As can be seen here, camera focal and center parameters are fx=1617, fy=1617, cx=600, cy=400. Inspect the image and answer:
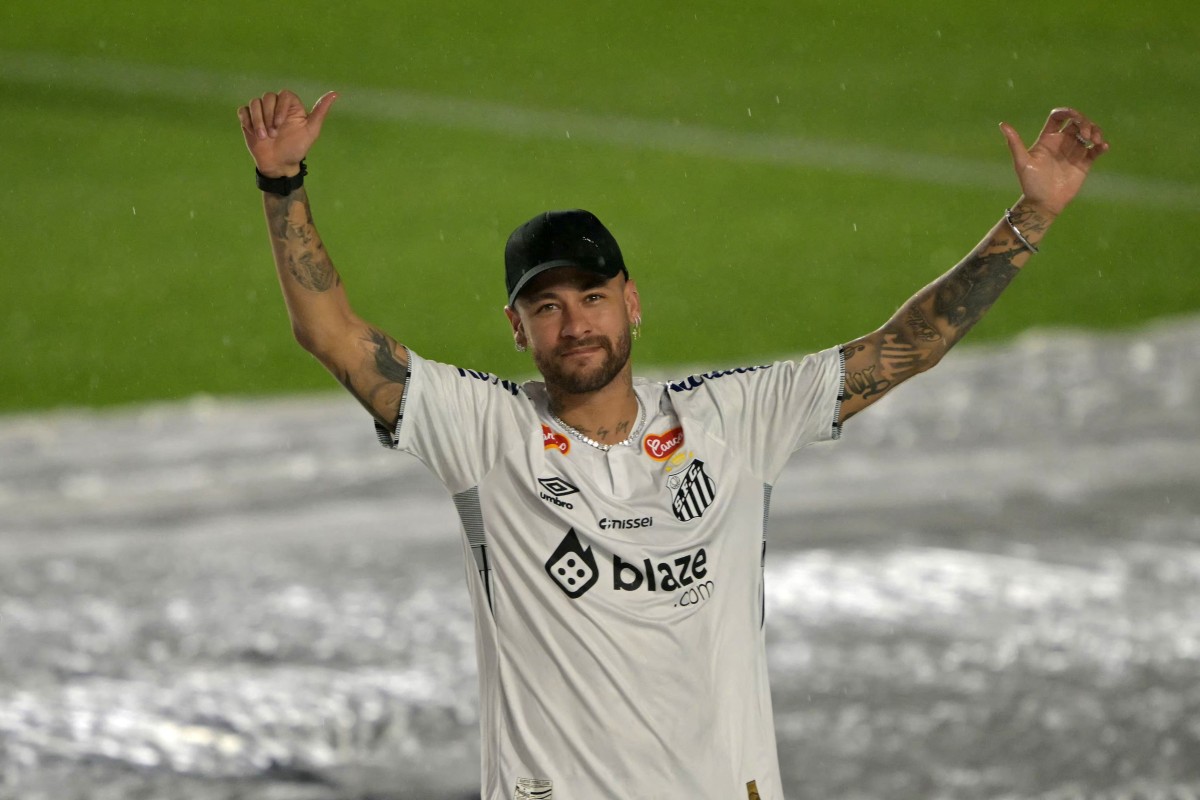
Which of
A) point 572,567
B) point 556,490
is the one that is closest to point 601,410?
point 556,490

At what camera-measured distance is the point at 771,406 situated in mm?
2762

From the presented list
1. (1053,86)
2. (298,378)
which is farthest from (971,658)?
(1053,86)

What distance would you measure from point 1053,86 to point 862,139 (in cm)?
164

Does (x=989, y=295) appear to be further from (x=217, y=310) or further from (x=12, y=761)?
(x=217, y=310)

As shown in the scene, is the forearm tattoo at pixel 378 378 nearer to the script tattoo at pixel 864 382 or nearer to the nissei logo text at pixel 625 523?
the nissei logo text at pixel 625 523

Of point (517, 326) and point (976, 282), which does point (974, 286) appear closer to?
point (976, 282)

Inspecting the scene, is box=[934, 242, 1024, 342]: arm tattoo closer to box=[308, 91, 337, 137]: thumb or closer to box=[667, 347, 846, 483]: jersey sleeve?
box=[667, 347, 846, 483]: jersey sleeve

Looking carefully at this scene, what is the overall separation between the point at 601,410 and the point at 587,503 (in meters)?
0.16

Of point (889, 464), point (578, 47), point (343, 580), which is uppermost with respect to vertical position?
point (578, 47)

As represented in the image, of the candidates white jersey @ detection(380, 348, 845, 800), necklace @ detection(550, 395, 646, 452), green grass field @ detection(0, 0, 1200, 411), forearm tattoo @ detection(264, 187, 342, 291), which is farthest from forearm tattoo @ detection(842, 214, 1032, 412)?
green grass field @ detection(0, 0, 1200, 411)

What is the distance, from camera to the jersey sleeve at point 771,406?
2730mm

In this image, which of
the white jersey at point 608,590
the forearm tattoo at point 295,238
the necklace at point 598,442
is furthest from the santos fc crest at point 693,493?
the forearm tattoo at point 295,238

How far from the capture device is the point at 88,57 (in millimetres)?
12500

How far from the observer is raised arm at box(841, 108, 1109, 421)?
8.99ft
